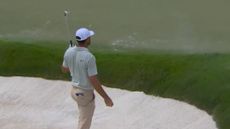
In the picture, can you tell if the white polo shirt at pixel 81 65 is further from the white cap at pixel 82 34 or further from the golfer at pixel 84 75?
the white cap at pixel 82 34

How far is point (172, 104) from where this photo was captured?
16.3 metres

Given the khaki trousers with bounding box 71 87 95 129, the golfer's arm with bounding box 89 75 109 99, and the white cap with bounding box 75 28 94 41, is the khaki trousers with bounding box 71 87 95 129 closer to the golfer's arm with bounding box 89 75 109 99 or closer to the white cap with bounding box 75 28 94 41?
the golfer's arm with bounding box 89 75 109 99

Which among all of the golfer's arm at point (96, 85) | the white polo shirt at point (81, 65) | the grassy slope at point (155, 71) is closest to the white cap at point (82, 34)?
the white polo shirt at point (81, 65)

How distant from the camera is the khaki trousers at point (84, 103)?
11672 mm

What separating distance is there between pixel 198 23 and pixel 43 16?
673 centimetres

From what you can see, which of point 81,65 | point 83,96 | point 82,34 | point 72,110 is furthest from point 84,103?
point 72,110

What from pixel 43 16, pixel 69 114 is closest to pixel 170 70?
pixel 69 114

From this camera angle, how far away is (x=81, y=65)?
11.3 metres

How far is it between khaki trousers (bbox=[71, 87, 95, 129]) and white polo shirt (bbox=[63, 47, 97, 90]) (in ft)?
0.40

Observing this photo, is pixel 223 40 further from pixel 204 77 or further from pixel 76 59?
pixel 76 59

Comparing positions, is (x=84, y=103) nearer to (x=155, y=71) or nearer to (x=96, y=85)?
(x=96, y=85)

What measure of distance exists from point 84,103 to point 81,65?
2.59 ft

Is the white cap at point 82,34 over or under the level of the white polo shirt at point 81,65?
over

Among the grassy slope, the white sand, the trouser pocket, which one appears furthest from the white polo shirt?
the grassy slope
